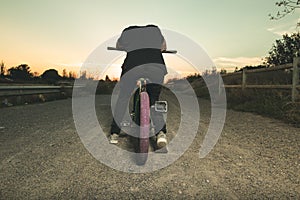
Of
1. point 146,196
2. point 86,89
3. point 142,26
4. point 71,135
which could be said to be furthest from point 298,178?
point 86,89

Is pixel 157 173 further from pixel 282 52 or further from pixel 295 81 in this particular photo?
pixel 282 52

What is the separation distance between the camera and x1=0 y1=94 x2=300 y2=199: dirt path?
1.97 metres

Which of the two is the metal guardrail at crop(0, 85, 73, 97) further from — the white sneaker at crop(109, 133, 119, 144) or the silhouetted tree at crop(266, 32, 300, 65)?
the silhouetted tree at crop(266, 32, 300, 65)

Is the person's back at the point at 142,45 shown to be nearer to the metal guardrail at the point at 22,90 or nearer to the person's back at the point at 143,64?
the person's back at the point at 143,64

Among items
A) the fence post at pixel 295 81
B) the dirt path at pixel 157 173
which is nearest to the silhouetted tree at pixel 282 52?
the fence post at pixel 295 81

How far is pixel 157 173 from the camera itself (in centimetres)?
242

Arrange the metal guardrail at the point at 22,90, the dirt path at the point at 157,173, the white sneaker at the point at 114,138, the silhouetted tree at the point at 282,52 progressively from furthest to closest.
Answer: the silhouetted tree at the point at 282,52 → the metal guardrail at the point at 22,90 → the white sneaker at the point at 114,138 → the dirt path at the point at 157,173

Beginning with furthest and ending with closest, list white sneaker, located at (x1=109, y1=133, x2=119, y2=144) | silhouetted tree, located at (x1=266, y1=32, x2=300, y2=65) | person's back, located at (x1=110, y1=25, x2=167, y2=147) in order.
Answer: silhouetted tree, located at (x1=266, y1=32, x2=300, y2=65) < white sneaker, located at (x1=109, y1=133, x2=119, y2=144) < person's back, located at (x1=110, y1=25, x2=167, y2=147)

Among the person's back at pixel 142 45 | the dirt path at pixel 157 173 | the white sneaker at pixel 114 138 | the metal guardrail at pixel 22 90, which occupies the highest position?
the person's back at pixel 142 45

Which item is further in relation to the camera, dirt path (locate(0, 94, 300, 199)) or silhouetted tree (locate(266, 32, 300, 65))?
silhouetted tree (locate(266, 32, 300, 65))

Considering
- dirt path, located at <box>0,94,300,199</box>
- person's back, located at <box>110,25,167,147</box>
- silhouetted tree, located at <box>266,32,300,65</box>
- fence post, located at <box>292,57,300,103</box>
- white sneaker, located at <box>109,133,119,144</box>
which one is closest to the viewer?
dirt path, located at <box>0,94,300,199</box>

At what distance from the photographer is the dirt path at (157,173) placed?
1.97 metres

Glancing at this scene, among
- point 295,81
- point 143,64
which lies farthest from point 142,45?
point 295,81

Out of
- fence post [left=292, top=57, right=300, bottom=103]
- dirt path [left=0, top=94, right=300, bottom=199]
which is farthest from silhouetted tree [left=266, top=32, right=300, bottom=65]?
dirt path [left=0, top=94, right=300, bottom=199]
